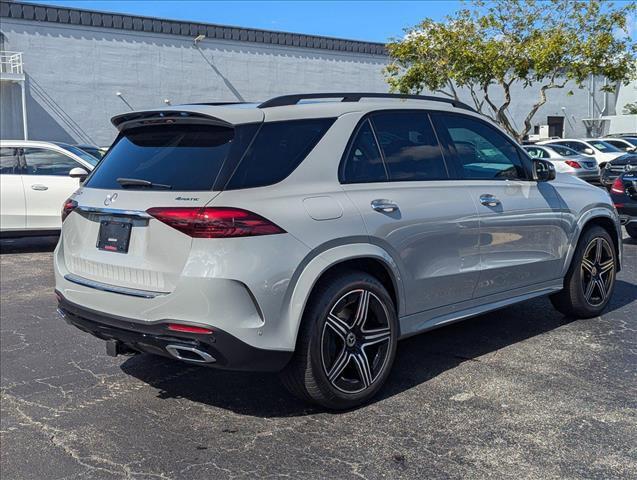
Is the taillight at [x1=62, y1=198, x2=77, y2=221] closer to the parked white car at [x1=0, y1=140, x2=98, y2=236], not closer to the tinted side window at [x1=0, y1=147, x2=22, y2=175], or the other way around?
the parked white car at [x1=0, y1=140, x2=98, y2=236]

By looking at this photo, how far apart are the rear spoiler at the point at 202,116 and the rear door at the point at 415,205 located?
0.65 metres

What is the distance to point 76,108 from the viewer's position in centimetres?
2956

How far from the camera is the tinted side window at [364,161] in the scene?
14.1 feet

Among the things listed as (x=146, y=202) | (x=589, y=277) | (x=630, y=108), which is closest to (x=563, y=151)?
(x=589, y=277)

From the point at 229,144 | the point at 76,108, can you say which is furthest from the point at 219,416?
the point at 76,108

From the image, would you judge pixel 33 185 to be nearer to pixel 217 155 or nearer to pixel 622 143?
pixel 217 155

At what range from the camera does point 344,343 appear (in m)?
4.16

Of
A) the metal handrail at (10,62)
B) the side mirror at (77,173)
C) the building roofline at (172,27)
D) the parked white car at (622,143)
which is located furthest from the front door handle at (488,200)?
the building roofline at (172,27)

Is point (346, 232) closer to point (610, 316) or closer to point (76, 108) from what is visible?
point (610, 316)

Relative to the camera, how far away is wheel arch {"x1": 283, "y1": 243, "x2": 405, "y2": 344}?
3.81 m

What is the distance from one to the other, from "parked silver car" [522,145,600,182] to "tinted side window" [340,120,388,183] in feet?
57.6

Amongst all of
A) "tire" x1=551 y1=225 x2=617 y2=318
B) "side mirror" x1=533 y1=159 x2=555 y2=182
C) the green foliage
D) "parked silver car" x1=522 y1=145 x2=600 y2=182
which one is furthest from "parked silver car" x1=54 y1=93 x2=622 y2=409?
the green foliage

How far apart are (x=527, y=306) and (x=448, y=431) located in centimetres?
314

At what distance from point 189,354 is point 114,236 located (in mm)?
835
